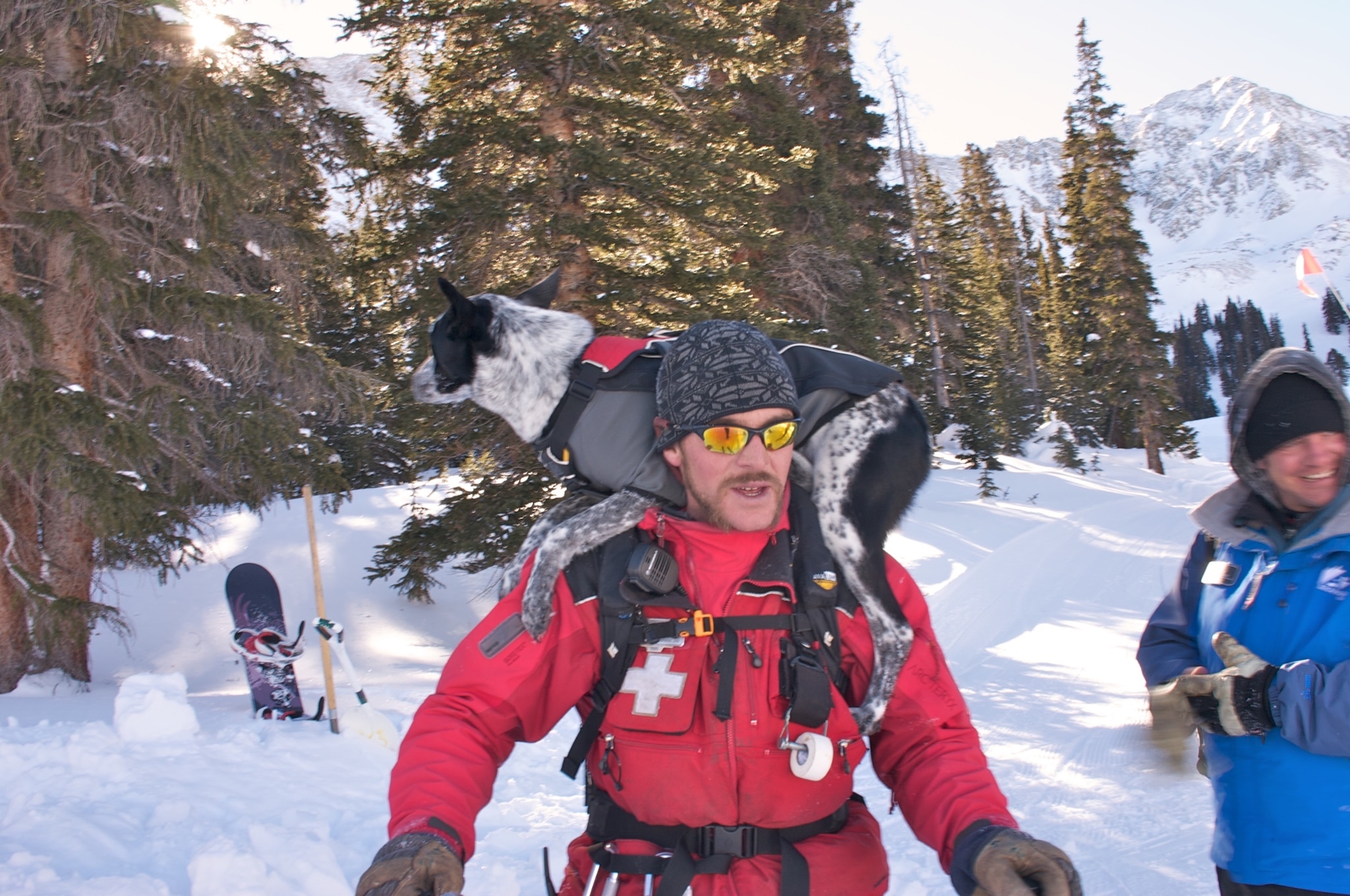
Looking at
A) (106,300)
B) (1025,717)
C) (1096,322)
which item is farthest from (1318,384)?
(1096,322)

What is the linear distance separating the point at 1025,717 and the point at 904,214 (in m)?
17.7

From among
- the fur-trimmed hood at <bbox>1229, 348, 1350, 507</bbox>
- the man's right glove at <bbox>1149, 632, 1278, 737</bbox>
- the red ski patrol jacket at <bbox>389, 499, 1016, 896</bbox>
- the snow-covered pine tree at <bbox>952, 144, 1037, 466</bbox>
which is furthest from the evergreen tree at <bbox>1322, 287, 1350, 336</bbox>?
the red ski patrol jacket at <bbox>389, 499, 1016, 896</bbox>

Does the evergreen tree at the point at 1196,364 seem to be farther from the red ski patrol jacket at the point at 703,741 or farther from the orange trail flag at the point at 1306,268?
the red ski patrol jacket at the point at 703,741

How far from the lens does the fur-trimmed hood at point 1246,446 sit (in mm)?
2418

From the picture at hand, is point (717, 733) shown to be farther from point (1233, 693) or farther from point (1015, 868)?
point (1233, 693)

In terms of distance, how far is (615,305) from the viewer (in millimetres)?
8945

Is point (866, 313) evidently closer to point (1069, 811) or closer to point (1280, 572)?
point (1069, 811)

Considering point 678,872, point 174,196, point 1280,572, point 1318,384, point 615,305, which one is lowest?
point 678,872

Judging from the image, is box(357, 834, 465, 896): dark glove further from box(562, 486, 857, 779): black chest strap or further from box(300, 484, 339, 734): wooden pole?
box(300, 484, 339, 734): wooden pole

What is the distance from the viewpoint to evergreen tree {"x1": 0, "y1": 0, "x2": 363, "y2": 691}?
24.6ft

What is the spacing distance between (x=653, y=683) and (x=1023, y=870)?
922 millimetres

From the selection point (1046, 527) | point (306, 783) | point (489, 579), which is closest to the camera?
point (306, 783)

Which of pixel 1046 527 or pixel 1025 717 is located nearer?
pixel 1025 717

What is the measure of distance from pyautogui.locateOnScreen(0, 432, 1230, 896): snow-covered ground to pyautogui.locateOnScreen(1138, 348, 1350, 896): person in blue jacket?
0.30m
